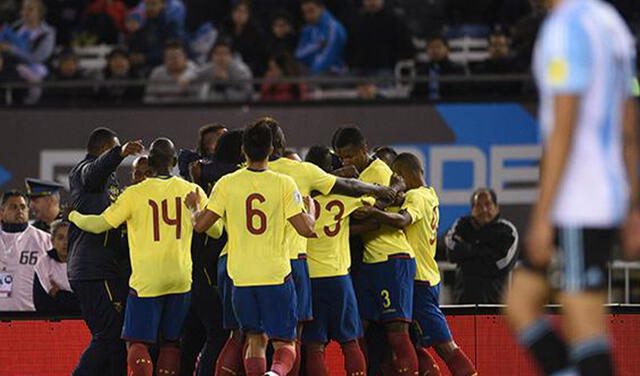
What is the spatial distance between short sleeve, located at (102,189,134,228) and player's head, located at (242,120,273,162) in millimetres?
1228

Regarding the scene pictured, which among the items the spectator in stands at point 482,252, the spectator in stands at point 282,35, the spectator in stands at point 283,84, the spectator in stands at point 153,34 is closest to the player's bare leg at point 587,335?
the spectator in stands at point 482,252

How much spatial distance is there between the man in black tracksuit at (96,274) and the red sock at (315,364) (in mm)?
1504

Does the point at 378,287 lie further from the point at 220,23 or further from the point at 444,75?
the point at 220,23

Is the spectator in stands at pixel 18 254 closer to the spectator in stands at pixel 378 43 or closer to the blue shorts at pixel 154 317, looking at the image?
the blue shorts at pixel 154 317

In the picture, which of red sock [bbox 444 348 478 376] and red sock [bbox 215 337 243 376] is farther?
red sock [bbox 444 348 478 376]

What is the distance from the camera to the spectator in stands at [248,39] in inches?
725

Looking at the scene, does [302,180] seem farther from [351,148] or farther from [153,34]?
[153,34]

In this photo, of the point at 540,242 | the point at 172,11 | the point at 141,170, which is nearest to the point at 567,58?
the point at 540,242

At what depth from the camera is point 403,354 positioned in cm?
1109

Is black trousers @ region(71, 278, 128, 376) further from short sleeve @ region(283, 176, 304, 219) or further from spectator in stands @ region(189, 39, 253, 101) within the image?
spectator in stands @ region(189, 39, 253, 101)

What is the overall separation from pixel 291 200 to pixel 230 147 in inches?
55.4

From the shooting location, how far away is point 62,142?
1720 centimetres

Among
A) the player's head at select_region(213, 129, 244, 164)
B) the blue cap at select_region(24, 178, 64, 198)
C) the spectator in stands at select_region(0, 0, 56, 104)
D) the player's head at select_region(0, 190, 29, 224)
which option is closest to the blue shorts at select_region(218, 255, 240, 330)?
the player's head at select_region(213, 129, 244, 164)

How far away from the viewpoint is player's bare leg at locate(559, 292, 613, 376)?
6332 millimetres
